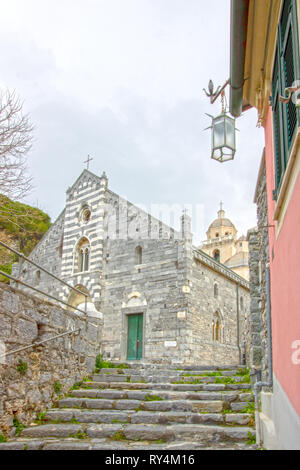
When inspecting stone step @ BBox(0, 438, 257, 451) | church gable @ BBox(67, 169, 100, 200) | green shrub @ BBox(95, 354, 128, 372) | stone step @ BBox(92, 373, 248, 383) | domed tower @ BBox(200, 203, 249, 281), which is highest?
domed tower @ BBox(200, 203, 249, 281)

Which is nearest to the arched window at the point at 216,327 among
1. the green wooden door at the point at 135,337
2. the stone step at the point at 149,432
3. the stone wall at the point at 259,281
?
the green wooden door at the point at 135,337

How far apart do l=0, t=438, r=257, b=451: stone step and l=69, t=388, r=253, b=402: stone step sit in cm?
176

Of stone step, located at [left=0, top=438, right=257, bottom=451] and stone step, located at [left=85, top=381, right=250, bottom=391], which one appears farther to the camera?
stone step, located at [left=85, top=381, right=250, bottom=391]

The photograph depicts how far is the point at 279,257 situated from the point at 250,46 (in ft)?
8.85

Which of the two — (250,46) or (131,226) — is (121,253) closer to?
(131,226)

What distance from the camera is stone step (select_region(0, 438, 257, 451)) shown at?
562 centimetres

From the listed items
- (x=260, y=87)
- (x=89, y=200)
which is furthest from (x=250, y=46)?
(x=89, y=200)

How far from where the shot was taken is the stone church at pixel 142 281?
55.7 feet

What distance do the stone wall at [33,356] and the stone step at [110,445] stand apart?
0.49 m

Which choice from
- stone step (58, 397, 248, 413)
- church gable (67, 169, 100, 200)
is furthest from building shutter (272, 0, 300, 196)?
church gable (67, 169, 100, 200)

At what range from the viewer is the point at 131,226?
1936 centimetres

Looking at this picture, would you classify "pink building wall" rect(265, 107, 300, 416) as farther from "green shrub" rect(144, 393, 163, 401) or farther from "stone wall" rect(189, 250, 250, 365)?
"stone wall" rect(189, 250, 250, 365)

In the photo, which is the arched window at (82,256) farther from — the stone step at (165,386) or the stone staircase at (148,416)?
the stone step at (165,386)

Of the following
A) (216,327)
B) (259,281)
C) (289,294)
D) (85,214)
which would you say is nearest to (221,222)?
(85,214)
